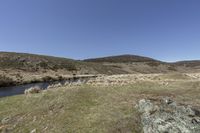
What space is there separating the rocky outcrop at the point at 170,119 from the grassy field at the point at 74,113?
2.44 ft

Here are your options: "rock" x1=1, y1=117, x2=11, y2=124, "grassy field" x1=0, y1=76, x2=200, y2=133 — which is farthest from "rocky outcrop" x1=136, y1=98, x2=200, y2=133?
"rock" x1=1, y1=117, x2=11, y2=124

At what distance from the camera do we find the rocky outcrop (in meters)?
9.89

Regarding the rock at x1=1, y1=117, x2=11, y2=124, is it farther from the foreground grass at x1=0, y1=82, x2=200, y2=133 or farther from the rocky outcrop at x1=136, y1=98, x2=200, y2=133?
the rocky outcrop at x1=136, y1=98, x2=200, y2=133

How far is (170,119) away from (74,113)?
→ 6.76 metres

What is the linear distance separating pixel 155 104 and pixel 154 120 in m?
2.47

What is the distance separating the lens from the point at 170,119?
10.8 m

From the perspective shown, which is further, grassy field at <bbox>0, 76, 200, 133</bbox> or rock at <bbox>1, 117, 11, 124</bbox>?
rock at <bbox>1, 117, 11, 124</bbox>

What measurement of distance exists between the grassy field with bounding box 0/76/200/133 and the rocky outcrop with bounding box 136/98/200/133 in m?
0.74

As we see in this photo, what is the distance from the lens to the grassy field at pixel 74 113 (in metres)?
12.0

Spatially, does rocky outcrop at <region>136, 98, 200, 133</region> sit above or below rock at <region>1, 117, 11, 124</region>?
above

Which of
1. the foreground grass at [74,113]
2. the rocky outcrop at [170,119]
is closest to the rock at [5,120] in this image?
the foreground grass at [74,113]

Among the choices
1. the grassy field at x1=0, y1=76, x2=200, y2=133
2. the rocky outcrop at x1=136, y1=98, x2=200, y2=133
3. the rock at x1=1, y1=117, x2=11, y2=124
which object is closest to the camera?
the rocky outcrop at x1=136, y1=98, x2=200, y2=133

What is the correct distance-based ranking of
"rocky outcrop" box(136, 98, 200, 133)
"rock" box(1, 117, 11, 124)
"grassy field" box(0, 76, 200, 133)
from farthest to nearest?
1. "rock" box(1, 117, 11, 124)
2. "grassy field" box(0, 76, 200, 133)
3. "rocky outcrop" box(136, 98, 200, 133)

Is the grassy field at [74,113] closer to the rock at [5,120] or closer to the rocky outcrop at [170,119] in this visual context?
Result: the rock at [5,120]
